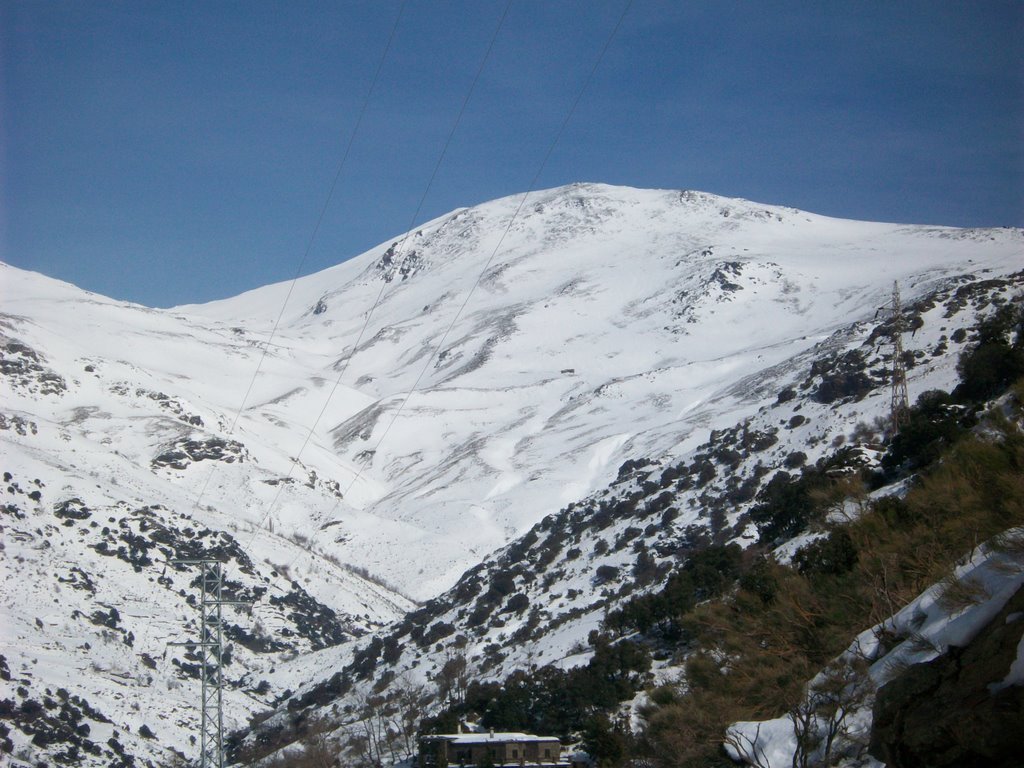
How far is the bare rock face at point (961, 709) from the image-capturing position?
10.1 m

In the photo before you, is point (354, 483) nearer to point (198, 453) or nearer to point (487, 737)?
point (198, 453)

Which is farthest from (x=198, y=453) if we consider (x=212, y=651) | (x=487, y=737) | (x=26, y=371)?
(x=487, y=737)

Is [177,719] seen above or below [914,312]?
below

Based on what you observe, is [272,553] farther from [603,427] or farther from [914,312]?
[914,312]

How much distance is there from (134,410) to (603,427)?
59.2 metres

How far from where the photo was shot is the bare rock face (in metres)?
10.1

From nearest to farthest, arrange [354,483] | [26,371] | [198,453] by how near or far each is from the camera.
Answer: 1. [198,453]
2. [26,371]
3. [354,483]

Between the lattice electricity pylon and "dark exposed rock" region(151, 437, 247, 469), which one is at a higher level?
"dark exposed rock" region(151, 437, 247, 469)

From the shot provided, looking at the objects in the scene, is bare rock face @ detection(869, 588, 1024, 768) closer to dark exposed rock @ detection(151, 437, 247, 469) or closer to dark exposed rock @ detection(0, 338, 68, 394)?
dark exposed rock @ detection(151, 437, 247, 469)

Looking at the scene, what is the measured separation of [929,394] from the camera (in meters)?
51.9

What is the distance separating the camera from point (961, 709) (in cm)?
1059

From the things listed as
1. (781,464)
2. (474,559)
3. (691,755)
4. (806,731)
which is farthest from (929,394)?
(474,559)

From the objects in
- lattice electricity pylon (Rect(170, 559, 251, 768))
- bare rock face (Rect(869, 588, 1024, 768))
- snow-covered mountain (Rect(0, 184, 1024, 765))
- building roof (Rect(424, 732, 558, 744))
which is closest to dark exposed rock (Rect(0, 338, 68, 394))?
snow-covered mountain (Rect(0, 184, 1024, 765))

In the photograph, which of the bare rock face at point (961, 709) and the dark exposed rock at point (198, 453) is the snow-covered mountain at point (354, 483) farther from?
the bare rock face at point (961, 709)
